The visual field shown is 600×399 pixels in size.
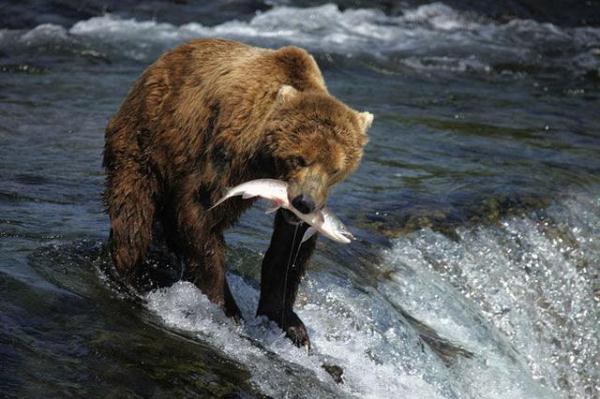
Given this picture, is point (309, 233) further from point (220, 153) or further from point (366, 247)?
point (366, 247)

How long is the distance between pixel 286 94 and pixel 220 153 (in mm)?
514

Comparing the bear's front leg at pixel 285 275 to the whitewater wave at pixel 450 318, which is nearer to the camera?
the whitewater wave at pixel 450 318

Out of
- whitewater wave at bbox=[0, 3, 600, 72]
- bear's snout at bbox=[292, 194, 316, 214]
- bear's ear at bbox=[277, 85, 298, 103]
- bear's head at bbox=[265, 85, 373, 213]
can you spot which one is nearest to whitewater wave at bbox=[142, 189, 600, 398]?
bear's snout at bbox=[292, 194, 316, 214]

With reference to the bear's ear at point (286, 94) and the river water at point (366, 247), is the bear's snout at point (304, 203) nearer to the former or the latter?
the bear's ear at point (286, 94)

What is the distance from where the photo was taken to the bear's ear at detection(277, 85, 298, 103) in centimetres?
517

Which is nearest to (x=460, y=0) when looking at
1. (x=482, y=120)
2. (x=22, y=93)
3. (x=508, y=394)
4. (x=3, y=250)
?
(x=482, y=120)

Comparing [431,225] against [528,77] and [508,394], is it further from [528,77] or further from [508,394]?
[528,77]

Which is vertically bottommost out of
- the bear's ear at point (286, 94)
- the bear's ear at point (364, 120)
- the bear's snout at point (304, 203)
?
the bear's snout at point (304, 203)

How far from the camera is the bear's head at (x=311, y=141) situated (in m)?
5.00

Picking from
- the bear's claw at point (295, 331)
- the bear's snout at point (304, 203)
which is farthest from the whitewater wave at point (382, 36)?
the bear's snout at point (304, 203)

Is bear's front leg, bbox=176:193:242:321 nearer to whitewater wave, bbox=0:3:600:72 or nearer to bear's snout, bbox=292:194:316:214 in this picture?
bear's snout, bbox=292:194:316:214

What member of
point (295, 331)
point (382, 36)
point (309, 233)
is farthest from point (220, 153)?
point (382, 36)

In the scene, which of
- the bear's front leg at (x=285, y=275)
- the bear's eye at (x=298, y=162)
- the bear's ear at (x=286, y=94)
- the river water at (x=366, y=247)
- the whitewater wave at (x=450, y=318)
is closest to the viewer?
the river water at (x=366, y=247)

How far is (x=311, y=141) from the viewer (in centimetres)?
506
